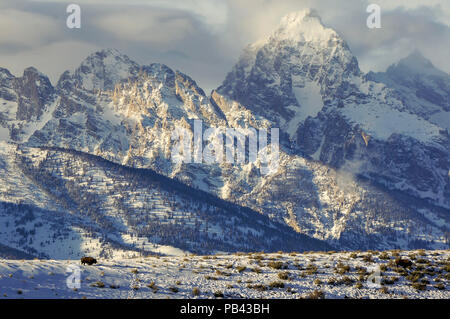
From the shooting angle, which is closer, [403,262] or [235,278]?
[235,278]

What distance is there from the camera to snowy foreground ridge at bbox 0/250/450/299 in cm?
6444

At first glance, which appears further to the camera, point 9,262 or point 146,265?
point 146,265

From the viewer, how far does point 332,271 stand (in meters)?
75.1

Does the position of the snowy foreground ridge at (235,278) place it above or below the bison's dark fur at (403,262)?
below

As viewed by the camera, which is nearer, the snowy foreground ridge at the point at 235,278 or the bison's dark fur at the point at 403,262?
the snowy foreground ridge at the point at 235,278

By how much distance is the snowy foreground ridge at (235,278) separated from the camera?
64438 mm

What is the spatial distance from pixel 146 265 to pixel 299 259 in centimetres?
1849

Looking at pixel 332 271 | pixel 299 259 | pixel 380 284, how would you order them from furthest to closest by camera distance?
pixel 299 259, pixel 332 271, pixel 380 284

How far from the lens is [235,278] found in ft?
234

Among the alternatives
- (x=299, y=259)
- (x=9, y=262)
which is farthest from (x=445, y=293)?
(x=9, y=262)

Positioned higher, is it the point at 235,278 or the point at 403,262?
the point at 403,262

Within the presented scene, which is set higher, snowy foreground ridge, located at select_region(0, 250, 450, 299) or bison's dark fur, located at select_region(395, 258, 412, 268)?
bison's dark fur, located at select_region(395, 258, 412, 268)

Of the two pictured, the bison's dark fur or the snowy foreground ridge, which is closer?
the snowy foreground ridge
